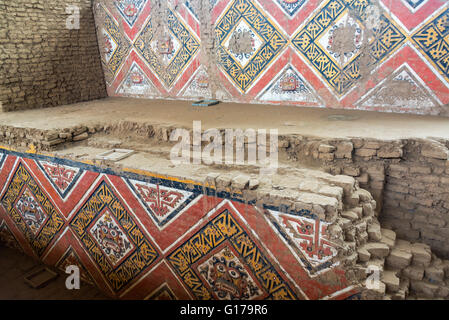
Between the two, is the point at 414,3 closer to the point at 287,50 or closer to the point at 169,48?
the point at 287,50

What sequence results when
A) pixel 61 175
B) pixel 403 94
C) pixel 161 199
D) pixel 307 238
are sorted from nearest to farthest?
pixel 307 238 → pixel 161 199 → pixel 61 175 → pixel 403 94

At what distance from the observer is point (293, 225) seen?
226 cm

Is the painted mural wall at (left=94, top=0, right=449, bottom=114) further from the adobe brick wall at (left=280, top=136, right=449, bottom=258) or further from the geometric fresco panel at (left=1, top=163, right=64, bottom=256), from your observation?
the geometric fresco panel at (left=1, top=163, right=64, bottom=256)

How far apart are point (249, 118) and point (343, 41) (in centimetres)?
147

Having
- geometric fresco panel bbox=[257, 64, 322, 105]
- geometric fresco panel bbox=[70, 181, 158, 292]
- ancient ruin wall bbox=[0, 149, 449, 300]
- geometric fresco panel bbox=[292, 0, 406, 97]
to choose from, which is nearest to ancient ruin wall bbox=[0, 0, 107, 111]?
ancient ruin wall bbox=[0, 149, 449, 300]

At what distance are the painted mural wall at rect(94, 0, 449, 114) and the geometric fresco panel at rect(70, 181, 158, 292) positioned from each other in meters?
2.61

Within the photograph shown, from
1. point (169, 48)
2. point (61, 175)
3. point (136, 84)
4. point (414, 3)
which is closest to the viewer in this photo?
point (61, 175)

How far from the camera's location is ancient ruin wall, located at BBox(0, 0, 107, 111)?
496cm

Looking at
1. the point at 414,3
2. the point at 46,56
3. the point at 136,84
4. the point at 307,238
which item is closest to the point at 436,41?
the point at 414,3

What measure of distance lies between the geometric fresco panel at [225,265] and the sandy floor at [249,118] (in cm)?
124

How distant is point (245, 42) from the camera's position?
4672mm

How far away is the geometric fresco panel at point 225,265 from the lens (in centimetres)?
246

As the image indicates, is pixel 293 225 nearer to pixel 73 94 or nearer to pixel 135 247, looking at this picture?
pixel 135 247

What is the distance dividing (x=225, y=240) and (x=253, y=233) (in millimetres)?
255
